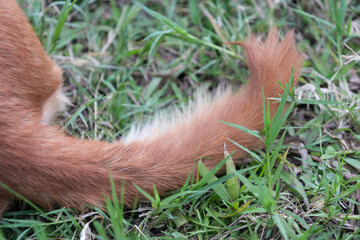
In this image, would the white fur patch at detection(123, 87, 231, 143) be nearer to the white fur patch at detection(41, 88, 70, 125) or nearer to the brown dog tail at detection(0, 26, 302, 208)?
the brown dog tail at detection(0, 26, 302, 208)

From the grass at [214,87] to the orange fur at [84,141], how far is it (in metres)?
0.09

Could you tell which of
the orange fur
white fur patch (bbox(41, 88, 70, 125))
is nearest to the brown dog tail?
the orange fur

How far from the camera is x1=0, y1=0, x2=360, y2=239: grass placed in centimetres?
160

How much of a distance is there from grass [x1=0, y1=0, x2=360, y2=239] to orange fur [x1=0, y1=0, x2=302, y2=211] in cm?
9

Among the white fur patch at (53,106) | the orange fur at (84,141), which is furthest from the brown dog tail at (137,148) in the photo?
the white fur patch at (53,106)

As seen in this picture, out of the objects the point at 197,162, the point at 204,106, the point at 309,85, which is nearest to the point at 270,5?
the point at 309,85

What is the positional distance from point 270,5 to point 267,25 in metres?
0.17

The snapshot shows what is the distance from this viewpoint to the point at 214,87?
229 centimetres

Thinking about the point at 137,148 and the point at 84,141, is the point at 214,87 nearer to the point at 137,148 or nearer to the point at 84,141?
the point at 137,148

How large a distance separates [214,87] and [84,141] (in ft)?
3.25

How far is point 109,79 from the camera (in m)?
2.25

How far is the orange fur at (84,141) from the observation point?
1.42m

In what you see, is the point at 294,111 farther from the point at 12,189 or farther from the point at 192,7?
the point at 12,189

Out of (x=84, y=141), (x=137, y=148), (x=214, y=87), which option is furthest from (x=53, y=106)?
(x=214, y=87)
